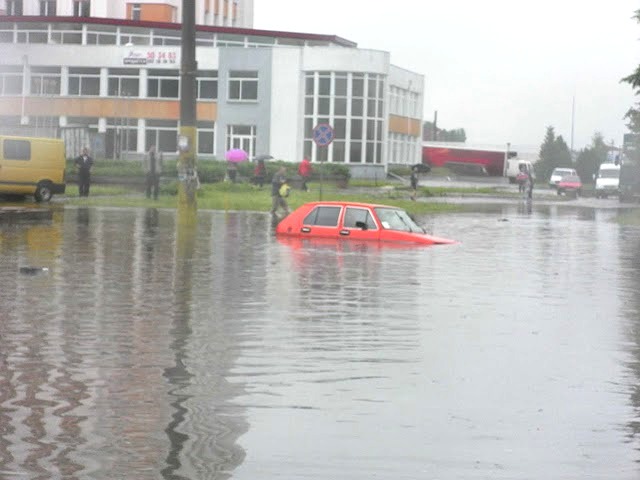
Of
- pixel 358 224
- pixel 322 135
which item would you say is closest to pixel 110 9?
pixel 322 135

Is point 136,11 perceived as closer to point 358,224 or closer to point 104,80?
point 104,80

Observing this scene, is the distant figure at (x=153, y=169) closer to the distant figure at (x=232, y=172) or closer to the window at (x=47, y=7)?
the distant figure at (x=232, y=172)

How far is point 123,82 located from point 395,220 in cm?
6614

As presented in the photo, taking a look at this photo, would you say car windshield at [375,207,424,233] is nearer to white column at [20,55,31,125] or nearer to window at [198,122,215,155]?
window at [198,122,215,155]

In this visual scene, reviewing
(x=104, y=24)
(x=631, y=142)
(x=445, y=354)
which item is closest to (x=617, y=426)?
(x=445, y=354)

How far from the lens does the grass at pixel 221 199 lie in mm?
50094

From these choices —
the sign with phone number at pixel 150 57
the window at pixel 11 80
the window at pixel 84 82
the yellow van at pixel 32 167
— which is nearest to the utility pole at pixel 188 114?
the yellow van at pixel 32 167

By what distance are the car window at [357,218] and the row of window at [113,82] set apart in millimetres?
63872

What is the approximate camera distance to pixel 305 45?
100062 mm

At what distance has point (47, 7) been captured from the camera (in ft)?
365

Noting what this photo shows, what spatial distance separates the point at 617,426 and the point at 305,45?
91.1 m

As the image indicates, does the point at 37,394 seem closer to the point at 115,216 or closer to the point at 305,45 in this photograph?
the point at 115,216

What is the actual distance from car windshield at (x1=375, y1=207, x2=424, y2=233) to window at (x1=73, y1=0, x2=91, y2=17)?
79.0m

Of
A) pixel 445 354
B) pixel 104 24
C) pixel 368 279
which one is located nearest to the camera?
pixel 445 354
